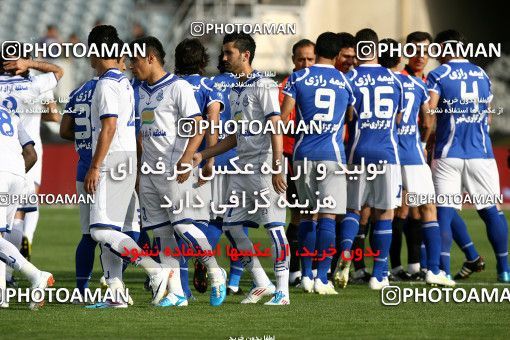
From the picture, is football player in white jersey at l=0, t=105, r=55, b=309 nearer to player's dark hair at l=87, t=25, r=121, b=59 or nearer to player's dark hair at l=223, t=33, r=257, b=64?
player's dark hair at l=87, t=25, r=121, b=59

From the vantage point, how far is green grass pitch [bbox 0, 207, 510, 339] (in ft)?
26.9

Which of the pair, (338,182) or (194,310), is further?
(338,182)

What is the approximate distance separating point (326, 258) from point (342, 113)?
1.34 m

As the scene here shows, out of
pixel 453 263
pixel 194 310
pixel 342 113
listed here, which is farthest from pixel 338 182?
pixel 453 263

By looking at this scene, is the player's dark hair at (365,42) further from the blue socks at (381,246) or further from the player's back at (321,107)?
the blue socks at (381,246)

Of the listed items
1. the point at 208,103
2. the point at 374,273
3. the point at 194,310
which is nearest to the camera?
the point at 194,310

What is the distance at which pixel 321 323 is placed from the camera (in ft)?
28.7

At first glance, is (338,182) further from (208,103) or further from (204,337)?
(204,337)

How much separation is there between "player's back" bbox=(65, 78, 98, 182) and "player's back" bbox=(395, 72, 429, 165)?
340cm

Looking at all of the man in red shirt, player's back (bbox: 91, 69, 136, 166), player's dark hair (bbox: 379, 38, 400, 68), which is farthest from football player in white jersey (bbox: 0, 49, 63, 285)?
player's dark hair (bbox: 379, 38, 400, 68)

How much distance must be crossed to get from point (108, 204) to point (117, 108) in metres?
0.76

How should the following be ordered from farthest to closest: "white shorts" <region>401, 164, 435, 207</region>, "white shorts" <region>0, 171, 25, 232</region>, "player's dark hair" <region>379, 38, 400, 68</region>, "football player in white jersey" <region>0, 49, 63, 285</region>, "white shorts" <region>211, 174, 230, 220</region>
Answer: "white shorts" <region>401, 164, 435, 207</region>, "player's dark hair" <region>379, 38, 400, 68</region>, "football player in white jersey" <region>0, 49, 63, 285</region>, "white shorts" <region>211, 174, 230, 220</region>, "white shorts" <region>0, 171, 25, 232</region>

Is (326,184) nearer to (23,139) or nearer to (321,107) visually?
(321,107)

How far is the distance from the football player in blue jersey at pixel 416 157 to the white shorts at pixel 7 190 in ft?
12.9
